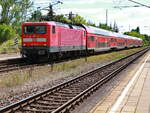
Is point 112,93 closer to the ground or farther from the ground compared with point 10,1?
closer to the ground

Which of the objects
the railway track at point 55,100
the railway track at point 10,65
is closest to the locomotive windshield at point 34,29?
the railway track at point 10,65

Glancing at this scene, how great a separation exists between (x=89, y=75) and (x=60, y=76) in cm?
186

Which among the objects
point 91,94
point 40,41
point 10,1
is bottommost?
point 91,94

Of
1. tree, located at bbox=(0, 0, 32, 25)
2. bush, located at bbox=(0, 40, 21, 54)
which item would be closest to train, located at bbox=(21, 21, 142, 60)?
bush, located at bbox=(0, 40, 21, 54)

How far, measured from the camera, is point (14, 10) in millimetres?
72812

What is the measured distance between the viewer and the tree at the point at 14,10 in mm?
71287

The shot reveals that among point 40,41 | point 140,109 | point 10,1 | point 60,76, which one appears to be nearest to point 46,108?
point 140,109

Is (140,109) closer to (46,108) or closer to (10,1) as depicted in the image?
(46,108)

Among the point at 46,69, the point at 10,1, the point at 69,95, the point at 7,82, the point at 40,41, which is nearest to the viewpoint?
the point at 69,95

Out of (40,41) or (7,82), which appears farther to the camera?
(40,41)

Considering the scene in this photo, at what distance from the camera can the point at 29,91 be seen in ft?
46.5

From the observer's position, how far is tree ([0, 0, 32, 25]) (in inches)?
2807

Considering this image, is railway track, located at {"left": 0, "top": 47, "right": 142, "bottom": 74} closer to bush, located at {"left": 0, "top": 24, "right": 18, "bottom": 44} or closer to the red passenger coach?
the red passenger coach

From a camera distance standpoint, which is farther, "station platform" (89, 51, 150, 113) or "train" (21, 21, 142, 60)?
"train" (21, 21, 142, 60)
